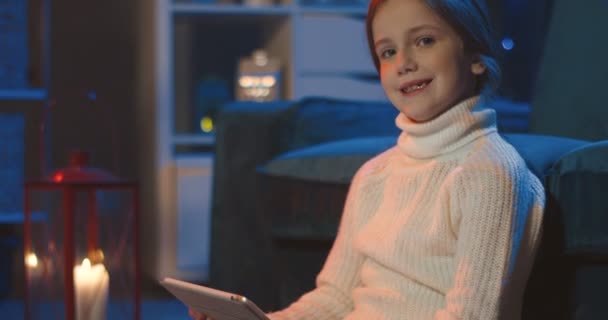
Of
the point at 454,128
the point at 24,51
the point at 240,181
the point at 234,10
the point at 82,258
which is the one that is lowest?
the point at 82,258

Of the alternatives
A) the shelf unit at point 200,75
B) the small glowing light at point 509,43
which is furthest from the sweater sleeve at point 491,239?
the shelf unit at point 200,75

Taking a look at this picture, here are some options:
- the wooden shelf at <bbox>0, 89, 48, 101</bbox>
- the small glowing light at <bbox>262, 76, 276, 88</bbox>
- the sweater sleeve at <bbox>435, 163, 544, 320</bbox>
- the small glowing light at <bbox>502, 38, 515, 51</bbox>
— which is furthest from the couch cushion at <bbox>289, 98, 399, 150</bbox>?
the wooden shelf at <bbox>0, 89, 48, 101</bbox>

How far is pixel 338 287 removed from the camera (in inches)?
50.5

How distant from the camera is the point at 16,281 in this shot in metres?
3.11

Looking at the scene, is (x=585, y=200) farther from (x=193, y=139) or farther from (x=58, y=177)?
(x=193, y=139)

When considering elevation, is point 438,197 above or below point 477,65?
below

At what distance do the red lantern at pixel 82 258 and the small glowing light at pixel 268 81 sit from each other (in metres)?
0.92

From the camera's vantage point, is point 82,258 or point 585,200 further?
point 82,258

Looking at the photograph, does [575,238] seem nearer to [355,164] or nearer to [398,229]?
[398,229]

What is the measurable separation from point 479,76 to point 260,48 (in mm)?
2286

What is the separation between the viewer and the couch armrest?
2.01 m

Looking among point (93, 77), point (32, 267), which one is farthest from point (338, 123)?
point (93, 77)

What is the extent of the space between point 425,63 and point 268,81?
76.8 inches

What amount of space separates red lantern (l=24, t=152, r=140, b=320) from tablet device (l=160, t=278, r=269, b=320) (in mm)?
295
